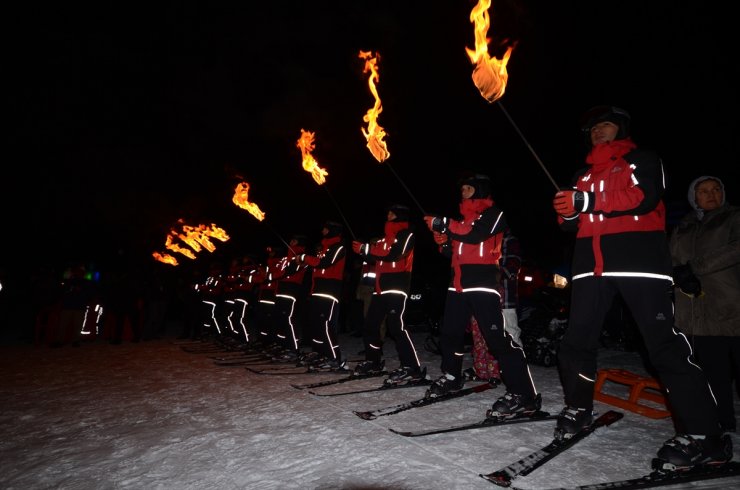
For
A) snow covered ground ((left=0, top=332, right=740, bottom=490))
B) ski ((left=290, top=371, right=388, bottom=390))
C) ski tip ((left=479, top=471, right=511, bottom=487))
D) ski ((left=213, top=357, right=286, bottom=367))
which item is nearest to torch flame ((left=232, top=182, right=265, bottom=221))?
ski ((left=213, top=357, right=286, bottom=367))

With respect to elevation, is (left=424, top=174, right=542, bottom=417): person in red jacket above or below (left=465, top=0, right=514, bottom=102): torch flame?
below

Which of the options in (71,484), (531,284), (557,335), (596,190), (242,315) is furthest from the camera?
(242,315)

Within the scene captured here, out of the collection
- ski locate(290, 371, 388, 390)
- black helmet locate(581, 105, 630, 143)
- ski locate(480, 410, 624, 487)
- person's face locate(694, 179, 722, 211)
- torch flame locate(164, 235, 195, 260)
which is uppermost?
torch flame locate(164, 235, 195, 260)

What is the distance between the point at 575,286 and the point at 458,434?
5.12 ft

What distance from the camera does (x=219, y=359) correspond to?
28.7 ft

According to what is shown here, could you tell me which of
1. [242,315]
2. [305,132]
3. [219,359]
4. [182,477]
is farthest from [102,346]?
[182,477]

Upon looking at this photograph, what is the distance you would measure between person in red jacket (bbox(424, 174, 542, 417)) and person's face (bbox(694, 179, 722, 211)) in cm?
173

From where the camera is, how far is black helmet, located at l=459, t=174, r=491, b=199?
4945 mm

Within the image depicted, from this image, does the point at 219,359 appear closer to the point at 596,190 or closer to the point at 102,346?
the point at 102,346

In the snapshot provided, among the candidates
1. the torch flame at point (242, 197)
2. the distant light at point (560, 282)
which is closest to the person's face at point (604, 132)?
the distant light at point (560, 282)

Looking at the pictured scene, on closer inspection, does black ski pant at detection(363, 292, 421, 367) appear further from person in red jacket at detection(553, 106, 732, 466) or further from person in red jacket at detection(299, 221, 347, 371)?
person in red jacket at detection(553, 106, 732, 466)

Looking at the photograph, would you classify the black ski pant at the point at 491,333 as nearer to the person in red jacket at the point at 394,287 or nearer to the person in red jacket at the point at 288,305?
the person in red jacket at the point at 394,287

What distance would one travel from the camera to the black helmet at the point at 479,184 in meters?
4.95

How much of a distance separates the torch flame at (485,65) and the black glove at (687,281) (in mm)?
2254
